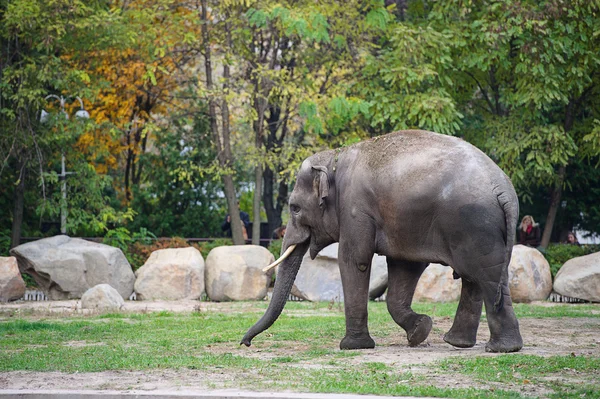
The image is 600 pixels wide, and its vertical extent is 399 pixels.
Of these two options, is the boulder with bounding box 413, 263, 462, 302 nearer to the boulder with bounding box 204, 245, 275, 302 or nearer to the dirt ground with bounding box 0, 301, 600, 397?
the boulder with bounding box 204, 245, 275, 302

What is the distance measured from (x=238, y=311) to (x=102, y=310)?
2.44m

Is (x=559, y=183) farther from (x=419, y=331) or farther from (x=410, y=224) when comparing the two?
(x=410, y=224)

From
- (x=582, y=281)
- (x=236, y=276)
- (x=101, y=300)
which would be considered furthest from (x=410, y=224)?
(x=582, y=281)

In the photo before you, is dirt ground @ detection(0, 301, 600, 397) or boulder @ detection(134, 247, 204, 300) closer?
dirt ground @ detection(0, 301, 600, 397)

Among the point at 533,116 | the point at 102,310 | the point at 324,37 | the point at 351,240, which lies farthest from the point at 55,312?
the point at 533,116

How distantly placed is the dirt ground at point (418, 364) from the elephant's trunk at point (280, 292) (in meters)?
0.28

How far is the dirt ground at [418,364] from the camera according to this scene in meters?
8.93

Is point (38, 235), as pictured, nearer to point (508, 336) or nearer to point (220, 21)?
point (220, 21)

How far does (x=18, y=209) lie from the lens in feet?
78.7

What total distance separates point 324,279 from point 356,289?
9.27 metres

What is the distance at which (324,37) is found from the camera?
953 inches

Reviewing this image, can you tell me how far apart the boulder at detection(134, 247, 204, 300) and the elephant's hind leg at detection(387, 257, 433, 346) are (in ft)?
29.7

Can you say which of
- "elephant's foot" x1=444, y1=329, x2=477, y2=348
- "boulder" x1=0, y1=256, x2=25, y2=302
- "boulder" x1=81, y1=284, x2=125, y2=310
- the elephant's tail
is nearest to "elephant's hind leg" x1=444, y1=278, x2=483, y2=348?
"elephant's foot" x1=444, y1=329, x2=477, y2=348

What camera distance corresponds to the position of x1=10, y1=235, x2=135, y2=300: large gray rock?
68.2 feet
